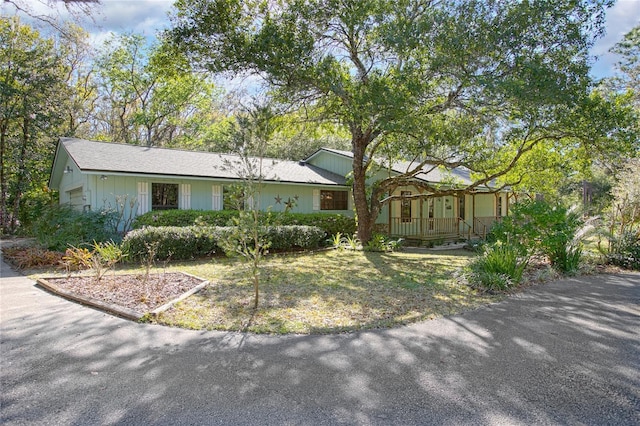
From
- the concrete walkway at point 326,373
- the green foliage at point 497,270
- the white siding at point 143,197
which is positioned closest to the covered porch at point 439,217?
the green foliage at point 497,270

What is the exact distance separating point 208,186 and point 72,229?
5507 millimetres


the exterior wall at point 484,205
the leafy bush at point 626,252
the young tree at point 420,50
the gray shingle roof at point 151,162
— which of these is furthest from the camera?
the exterior wall at point 484,205

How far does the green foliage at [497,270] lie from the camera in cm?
746

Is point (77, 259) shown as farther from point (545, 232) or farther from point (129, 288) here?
point (545, 232)

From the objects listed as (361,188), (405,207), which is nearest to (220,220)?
(361,188)

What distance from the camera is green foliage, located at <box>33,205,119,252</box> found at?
1089cm

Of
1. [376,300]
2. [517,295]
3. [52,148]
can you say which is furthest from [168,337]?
[52,148]

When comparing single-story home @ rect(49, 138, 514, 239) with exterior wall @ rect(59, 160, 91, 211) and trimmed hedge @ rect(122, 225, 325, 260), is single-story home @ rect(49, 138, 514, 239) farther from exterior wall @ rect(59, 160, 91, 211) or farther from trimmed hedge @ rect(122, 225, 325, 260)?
trimmed hedge @ rect(122, 225, 325, 260)

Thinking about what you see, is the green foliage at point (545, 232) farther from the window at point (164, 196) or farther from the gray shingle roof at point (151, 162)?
the window at point (164, 196)

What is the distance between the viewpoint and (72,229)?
11.1 meters

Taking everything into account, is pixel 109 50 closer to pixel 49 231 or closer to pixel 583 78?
pixel 49 231

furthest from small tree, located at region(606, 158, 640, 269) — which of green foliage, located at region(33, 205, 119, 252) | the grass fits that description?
green foliage, located at region(33, 205, 119, 252)

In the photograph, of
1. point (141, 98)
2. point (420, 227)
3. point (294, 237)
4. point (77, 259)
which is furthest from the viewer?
point (141, 98)

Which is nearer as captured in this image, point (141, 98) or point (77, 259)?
point (77, 259)
